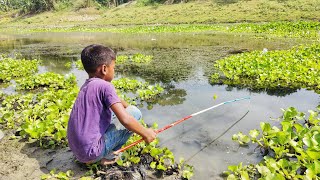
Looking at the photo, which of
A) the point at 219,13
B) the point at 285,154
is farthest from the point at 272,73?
the point at 219,13

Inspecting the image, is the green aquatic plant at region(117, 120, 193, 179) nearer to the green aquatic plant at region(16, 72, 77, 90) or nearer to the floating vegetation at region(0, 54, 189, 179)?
the floating vegetation at region(0, 54, 189, 179)

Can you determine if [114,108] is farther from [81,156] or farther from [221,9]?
[221,9]

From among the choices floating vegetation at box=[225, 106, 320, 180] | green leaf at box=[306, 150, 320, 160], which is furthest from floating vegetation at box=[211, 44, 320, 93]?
green leaf at box=[306, 150, 320, 160]

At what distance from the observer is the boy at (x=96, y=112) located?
2.83 m

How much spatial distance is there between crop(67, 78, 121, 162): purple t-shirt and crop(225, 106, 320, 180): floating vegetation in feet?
4.58

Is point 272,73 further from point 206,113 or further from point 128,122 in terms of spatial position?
point 128,122

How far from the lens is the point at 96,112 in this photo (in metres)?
2.89

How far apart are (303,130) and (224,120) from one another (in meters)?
1.47

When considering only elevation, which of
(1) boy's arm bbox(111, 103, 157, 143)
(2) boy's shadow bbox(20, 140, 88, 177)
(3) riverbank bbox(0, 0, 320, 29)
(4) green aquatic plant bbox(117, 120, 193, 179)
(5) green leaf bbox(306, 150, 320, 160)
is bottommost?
(3) riverbank bbox(0, 0, 320, 29)

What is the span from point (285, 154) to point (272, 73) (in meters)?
4.05

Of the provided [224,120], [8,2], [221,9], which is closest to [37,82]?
[224,120]

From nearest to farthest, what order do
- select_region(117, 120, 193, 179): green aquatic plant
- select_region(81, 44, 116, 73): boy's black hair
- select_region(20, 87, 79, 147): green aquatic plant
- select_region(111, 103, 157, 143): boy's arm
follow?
select_region(111, 103, 157, 143): boy's arm
select_region(81, 44, 116, 73): boy's black hair
select_region(117, 120, 193, 179): green aquatic plant
select_region(20, 87, 79, 147): green aquatic plant

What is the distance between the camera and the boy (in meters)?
2.83

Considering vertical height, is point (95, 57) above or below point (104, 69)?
above
